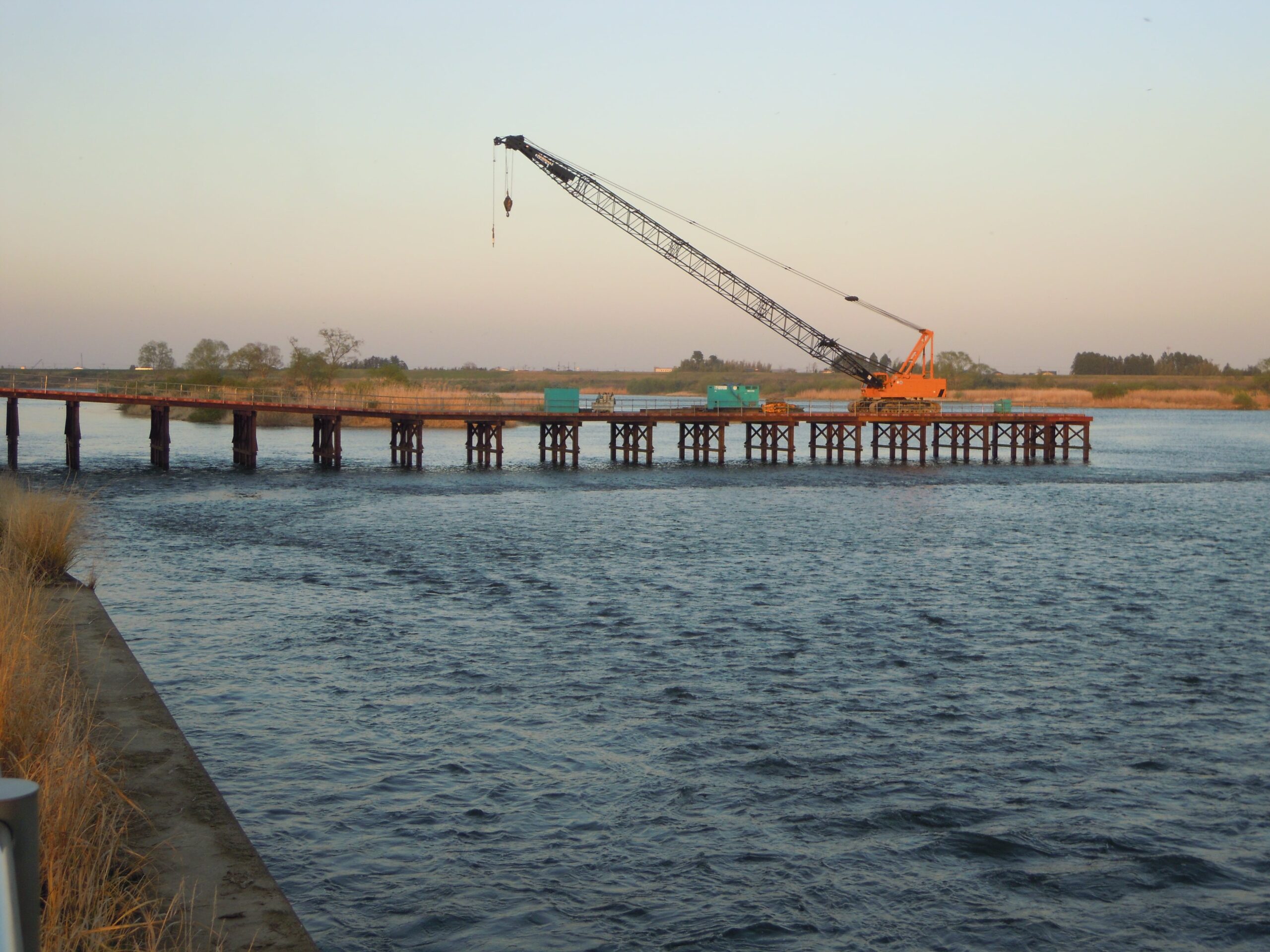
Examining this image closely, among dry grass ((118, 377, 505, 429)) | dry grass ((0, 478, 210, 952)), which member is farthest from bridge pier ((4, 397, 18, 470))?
dry grass ((0, 478, 210, 952))

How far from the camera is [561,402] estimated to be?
74.1 meters

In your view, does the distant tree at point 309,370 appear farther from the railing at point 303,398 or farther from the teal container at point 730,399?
the teal container at point 730,399

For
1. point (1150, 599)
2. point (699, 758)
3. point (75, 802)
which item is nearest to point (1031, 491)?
point (1150, 599)

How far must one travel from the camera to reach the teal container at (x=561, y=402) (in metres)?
73.4

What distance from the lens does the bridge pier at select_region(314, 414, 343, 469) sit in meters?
65.7

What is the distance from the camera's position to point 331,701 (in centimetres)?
1766

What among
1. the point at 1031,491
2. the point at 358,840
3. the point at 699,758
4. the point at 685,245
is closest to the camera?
the point at 358,840

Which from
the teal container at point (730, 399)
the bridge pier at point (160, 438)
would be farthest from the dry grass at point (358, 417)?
the bridge pier at point (160, 438)

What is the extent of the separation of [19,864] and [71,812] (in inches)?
250

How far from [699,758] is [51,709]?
818cm

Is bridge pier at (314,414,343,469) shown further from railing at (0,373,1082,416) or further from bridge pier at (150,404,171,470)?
bridge pier at (150,404,171,470)

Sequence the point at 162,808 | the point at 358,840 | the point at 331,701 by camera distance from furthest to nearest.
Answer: the point at 331,701 < the point at 358,840 < the point at 162,808

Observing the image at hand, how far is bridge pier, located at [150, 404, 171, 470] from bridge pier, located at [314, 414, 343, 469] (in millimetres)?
8370

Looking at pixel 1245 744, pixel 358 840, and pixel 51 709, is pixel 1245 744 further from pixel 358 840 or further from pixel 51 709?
pixel 51 709
